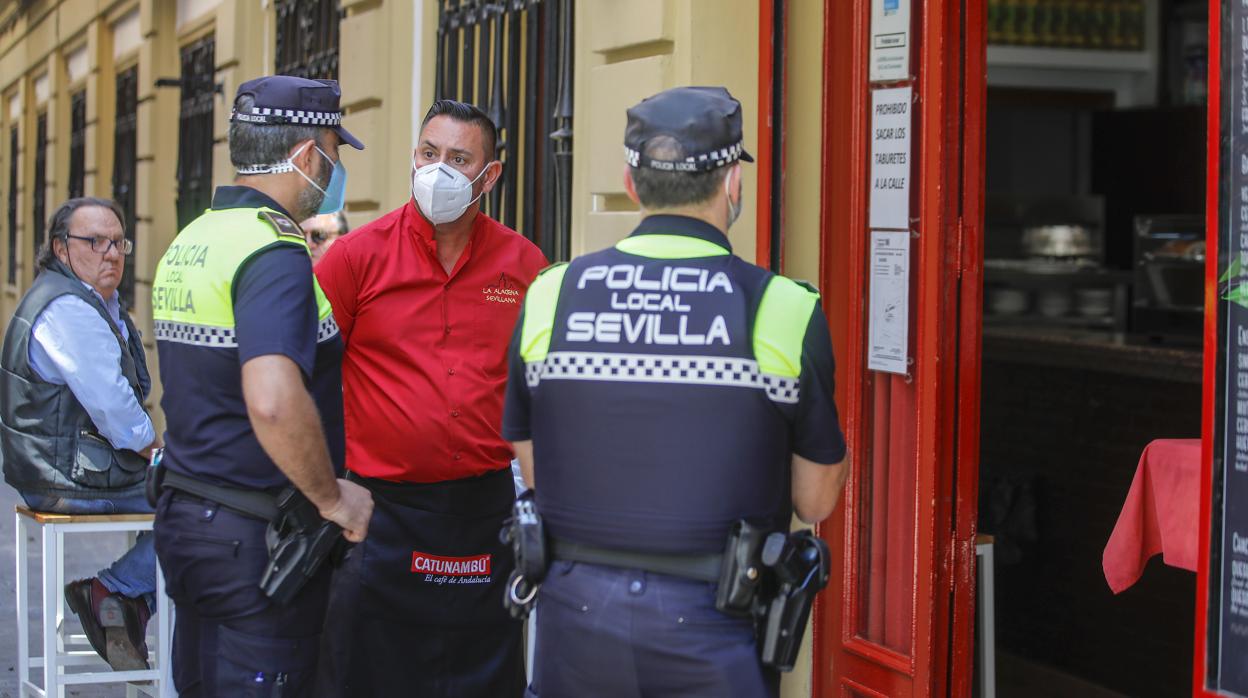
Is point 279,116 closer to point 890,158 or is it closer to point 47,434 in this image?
point 890,158

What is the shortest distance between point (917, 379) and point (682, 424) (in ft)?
5.25

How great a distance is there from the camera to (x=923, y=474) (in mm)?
4184

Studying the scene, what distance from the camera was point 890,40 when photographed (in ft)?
14.1

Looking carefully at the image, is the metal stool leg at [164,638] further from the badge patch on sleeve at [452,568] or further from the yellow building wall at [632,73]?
the yellow building wall at [632,73]

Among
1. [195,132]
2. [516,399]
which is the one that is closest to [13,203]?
[195,132]

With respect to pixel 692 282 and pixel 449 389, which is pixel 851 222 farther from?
pixel 692 282

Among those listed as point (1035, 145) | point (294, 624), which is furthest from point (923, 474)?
point (1035, 145)

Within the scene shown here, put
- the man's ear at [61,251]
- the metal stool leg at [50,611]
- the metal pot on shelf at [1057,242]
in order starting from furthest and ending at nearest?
the metal pot on shelf at [1057,242] → the man's ear at [61,251] → the metal stool leg at [50,611]

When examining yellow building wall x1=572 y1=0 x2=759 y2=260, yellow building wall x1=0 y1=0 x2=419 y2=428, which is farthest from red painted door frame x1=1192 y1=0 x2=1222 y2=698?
yellow building wall x1=0 y1=0 x2=419 y2=428

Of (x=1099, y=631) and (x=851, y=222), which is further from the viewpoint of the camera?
(x=1099, y=631)

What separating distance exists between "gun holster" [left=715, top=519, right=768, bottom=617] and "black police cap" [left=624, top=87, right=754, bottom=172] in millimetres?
614

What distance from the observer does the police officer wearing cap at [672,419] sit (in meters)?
2.76

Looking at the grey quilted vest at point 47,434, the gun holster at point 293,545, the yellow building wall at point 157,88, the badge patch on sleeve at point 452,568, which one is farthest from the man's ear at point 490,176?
the yellow building wall at point 157,88

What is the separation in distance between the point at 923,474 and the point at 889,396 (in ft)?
0.90
